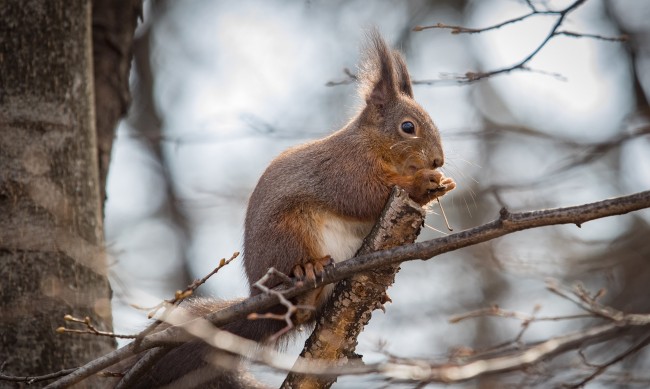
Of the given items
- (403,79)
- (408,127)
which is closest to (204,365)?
(408,127)

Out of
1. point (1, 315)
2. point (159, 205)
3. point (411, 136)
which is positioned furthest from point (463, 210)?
point (1, 315)

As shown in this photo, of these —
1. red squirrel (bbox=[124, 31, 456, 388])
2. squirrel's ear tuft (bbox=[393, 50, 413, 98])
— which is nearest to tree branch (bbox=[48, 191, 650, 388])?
red squirrel (bbox=[124, 31, 456, 388])

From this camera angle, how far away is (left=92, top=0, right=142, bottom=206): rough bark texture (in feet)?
14.0

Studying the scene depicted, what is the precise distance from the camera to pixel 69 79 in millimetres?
3594

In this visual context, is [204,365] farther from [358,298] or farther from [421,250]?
[421,250]

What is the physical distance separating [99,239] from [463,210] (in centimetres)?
489

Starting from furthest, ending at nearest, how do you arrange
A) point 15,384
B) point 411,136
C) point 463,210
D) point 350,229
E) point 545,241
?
point 463,210 → point 545,241 → point 411,136 → point 350,229 → point 15,384

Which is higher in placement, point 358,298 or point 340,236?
point 340,236

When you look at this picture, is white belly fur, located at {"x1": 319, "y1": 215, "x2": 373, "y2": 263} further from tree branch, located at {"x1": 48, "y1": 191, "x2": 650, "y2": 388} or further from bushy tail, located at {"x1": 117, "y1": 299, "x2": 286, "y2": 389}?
tree branch, located at {"x1": 48, "y1": 191, "x2": 650, "y2": 388}

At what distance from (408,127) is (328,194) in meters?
0.59

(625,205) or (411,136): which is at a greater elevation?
(411,136)

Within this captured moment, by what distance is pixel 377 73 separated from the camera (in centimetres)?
413

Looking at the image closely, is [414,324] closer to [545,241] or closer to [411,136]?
[545,241]

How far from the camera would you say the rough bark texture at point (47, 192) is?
10.6 feet
